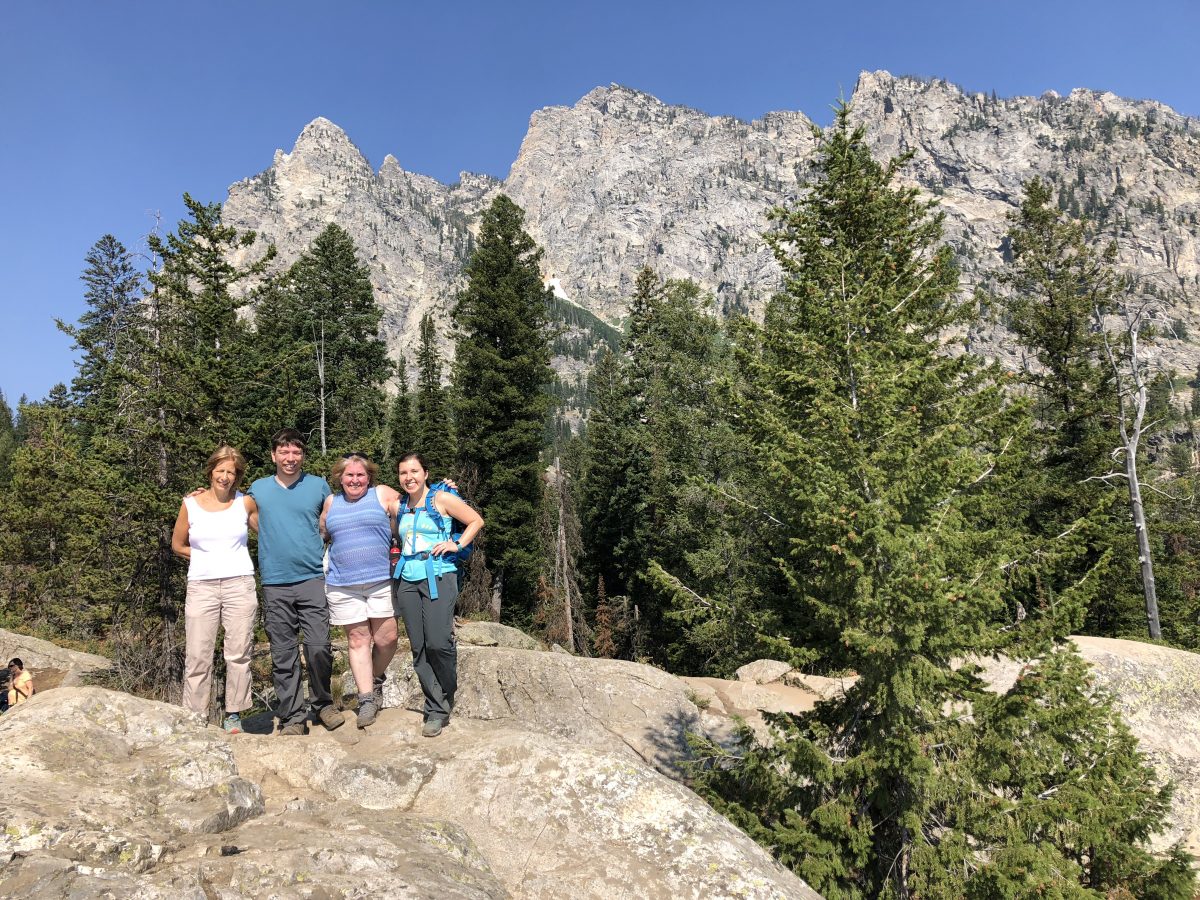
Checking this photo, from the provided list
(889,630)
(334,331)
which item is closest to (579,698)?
(889,630)

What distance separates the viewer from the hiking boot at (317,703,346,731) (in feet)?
16.2

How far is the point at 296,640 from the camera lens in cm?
513

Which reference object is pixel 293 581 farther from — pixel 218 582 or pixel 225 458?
pixel 225 458

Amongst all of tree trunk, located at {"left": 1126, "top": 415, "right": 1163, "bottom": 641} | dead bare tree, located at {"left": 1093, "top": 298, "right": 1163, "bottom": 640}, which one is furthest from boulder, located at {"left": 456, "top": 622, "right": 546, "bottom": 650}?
tree trunk, located at {"left": 1126, "top": 415, "right": 1163, "bottom": 641}

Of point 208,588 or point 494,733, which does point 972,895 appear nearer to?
point 494,733

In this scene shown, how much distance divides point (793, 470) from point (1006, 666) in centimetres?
Answer: 610

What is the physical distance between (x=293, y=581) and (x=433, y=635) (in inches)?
46.1

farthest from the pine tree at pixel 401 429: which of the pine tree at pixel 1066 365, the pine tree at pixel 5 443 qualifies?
the pine tree at pixel 1066 365

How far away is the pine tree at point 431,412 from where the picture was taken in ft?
116

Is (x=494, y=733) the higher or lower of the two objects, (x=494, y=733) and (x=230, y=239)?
the lower

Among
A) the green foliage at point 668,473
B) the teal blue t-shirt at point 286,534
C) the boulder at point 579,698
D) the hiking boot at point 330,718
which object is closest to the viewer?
the hiking boot at point 330,718

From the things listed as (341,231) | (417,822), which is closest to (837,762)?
(417,822)

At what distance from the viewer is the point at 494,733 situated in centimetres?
482

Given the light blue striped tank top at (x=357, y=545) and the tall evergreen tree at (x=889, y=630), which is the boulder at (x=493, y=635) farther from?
the light blue striped tank top at (x=357, y=545)
